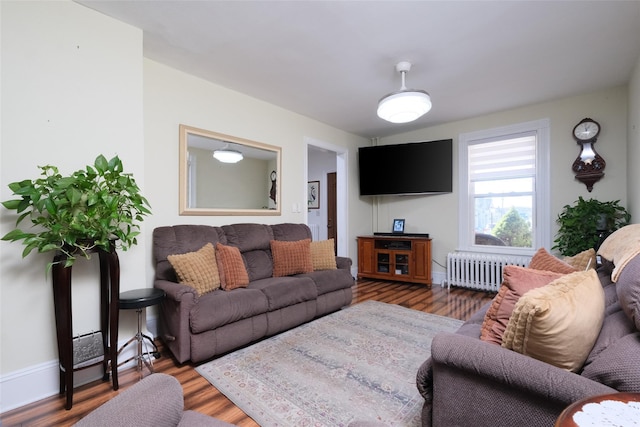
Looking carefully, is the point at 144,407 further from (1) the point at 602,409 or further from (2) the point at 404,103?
(2) the point at 404,103

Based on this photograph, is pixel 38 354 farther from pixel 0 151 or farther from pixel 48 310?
pixel 0 151

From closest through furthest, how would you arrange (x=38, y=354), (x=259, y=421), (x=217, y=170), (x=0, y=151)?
1. (x=259, y=421)
2. (x=0, y=151)
3. (x=38, y=354)
4. (x=217, y=170)

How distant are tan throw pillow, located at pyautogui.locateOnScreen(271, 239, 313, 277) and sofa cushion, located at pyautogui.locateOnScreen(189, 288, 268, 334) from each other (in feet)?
2.08

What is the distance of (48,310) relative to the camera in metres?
1.90

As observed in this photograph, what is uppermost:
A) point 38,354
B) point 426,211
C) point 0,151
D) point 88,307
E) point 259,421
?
point 0,151

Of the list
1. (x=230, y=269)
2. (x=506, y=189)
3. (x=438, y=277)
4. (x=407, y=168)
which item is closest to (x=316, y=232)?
(x=407, y=168)

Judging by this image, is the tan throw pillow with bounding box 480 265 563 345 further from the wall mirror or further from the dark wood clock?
the dark wood clock

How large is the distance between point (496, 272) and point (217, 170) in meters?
3.98

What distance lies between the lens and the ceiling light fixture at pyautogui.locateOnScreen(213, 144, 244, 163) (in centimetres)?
333

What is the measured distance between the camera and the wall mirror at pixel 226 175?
3.05 m

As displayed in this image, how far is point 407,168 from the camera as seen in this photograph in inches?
191

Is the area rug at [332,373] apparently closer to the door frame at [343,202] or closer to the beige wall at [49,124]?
the beige wall at [49,124]

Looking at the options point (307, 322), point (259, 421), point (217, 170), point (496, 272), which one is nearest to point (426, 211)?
point (496, 272)

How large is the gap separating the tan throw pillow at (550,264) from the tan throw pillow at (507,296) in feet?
1.82
